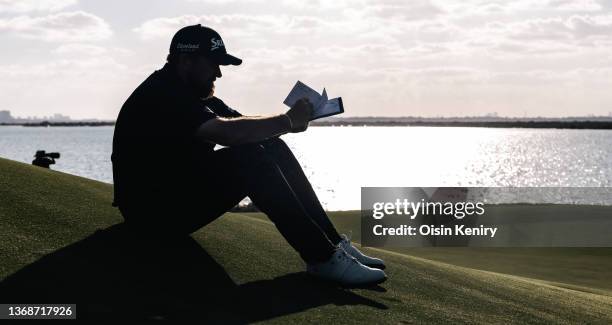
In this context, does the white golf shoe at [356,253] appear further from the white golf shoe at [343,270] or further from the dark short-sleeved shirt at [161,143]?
the dark short-sleeved shirt at [161,143]

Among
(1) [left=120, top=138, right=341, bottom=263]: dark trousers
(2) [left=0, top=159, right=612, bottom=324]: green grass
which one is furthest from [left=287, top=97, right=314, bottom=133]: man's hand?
(2) [left=0, top=159, right=612, bottom=324]: green grass

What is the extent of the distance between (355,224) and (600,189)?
72.3 m

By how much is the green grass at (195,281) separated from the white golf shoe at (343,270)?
14 centimetres

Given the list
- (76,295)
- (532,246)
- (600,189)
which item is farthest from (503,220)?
(600,189)

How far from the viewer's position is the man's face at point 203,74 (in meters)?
5.83

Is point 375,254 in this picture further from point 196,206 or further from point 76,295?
point 76,295

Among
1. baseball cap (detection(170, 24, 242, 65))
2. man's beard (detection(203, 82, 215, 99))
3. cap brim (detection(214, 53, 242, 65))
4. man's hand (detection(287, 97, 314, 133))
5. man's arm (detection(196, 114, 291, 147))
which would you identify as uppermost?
baseball cap (detection(170, 24, 242, 65))

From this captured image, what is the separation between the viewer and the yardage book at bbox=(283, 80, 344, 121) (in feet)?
Result: 18.8

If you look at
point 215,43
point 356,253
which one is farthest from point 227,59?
point 356,253

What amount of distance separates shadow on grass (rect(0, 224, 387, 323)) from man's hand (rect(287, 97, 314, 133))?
4.76ft

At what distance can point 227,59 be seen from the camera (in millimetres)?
5875

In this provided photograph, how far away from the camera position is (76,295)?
18.0ft

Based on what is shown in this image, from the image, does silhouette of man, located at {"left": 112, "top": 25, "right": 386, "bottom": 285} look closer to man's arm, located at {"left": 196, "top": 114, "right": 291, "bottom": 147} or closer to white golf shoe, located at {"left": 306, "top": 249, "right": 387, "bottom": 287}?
man's arm, located at {"left": 196, "top": 114, "right": 291, "bottom": 147}

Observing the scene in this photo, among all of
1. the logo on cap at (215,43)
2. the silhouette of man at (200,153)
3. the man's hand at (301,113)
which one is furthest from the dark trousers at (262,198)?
the logo on cap at (215,43)
